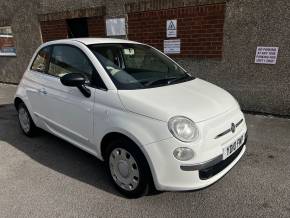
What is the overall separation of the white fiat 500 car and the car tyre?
0.66m

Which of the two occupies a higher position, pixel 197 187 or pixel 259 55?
pixel 259 55

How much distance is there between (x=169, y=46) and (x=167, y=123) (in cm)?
412

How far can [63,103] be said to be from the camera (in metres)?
3.63

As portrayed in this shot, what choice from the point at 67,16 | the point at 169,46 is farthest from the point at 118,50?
the point at 67,16

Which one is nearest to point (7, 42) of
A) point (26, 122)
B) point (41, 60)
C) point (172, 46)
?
point (26, 122)

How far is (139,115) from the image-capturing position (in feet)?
9.01

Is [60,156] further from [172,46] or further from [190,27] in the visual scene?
[190,27]

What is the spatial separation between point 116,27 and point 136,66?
3.79 metres

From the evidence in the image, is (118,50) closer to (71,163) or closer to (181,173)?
(71,163)

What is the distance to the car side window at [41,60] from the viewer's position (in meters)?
4.27

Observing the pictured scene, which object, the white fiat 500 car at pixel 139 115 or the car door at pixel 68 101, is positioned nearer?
the white fiat 500 car at pixel 139 115

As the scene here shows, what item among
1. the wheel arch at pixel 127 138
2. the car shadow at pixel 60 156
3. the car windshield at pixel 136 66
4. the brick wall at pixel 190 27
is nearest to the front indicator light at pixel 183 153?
the wheel arch at pixel 127 138

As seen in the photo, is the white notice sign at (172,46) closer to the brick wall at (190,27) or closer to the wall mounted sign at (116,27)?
the brick wall at (190,27)

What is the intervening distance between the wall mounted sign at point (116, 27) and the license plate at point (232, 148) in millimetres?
4709
